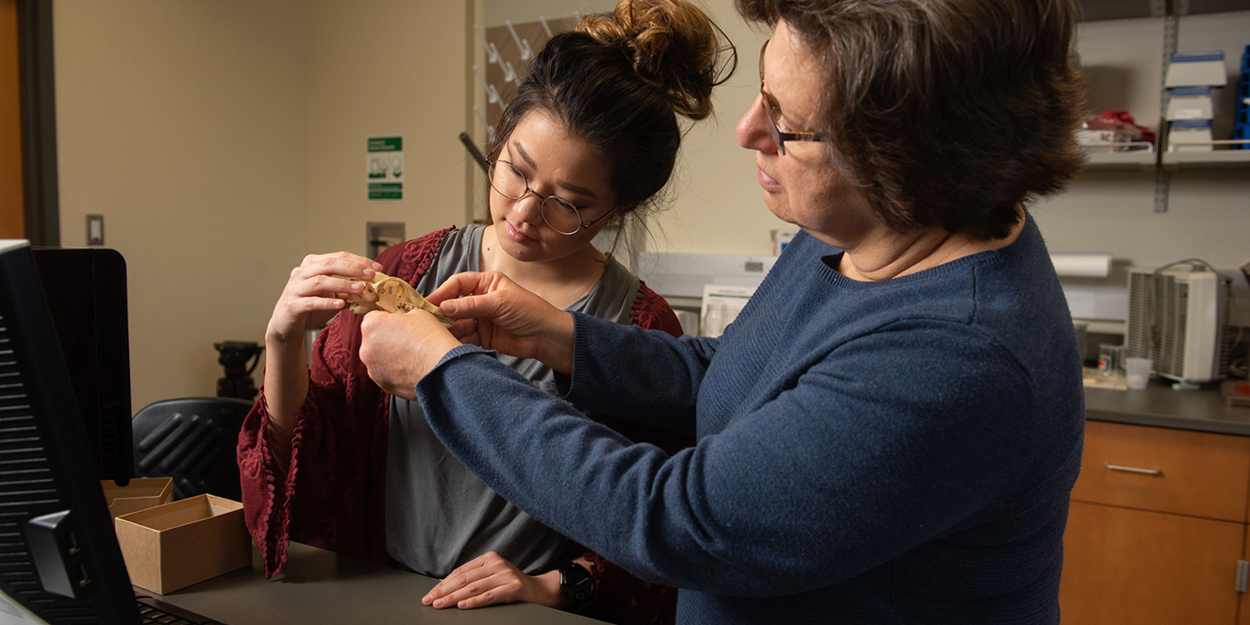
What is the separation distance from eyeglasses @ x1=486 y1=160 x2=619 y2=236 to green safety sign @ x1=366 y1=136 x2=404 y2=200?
291 centimetres

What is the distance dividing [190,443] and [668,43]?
54.0 inches

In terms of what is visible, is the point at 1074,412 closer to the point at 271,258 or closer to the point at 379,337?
the point at 379,337

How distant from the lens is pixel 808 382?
0.73 metres

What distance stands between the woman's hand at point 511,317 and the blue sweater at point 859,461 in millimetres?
306

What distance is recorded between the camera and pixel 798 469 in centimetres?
68

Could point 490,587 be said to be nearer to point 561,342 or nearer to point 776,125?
point 561,342

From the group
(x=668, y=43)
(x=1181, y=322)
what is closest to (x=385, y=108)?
(x=668, y=43)

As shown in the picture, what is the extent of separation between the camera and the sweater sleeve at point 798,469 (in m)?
0.66

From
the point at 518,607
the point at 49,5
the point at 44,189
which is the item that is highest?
the point at 49,5

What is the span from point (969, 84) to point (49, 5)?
368cm

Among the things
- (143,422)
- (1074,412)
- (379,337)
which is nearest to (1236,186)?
(1074,412)

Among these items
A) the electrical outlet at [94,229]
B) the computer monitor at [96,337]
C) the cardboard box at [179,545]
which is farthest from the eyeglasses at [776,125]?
the electrical outlet at [94,229]

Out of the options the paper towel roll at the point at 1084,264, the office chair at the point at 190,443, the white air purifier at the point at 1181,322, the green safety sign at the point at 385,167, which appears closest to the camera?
the office chair at the point at 190,443

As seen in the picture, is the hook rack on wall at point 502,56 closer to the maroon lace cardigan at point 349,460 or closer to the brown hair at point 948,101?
the maroon lace cardigan at point 349,460
